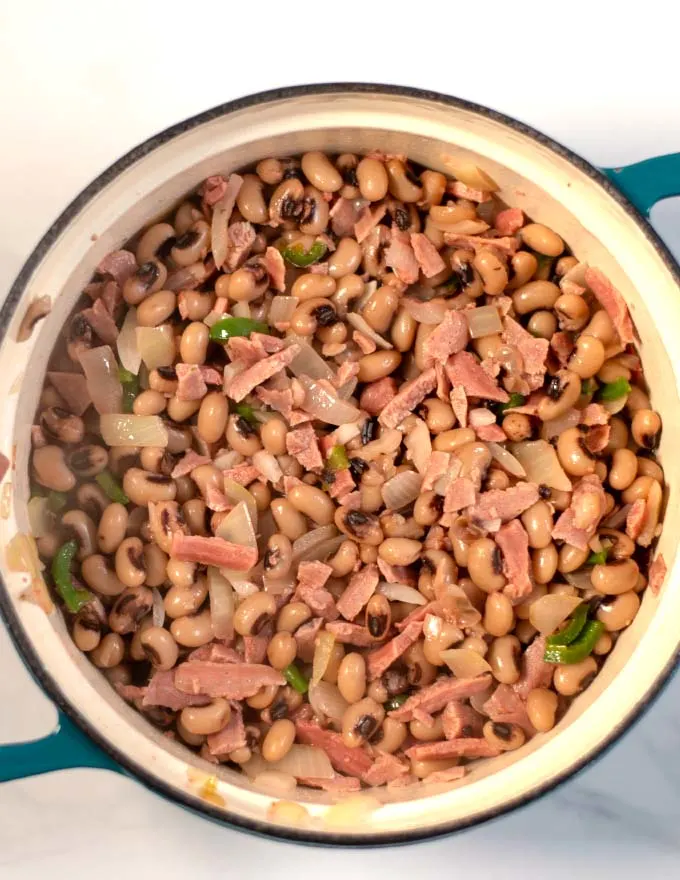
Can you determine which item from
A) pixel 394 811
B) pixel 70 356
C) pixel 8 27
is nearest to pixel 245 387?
pixel 70 356

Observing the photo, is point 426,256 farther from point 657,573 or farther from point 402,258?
point 657,573

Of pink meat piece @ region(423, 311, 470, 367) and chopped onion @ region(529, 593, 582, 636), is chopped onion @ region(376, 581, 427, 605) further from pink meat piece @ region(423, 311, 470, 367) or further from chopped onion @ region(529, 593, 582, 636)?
pink meat piece @ region(423, 311, 470, 367)

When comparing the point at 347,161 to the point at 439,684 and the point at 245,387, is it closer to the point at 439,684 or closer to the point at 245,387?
the point at 245,387

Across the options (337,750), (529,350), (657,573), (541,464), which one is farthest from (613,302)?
(337,750)

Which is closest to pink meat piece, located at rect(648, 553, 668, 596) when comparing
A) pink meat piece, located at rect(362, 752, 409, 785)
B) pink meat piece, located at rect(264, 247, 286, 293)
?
pink meat piece, located at rect(362, 752, 409, 785)

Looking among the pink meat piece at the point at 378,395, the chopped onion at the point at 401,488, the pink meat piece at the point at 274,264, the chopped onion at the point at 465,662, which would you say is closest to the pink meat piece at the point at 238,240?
the pink meat piece at the point at 274,264

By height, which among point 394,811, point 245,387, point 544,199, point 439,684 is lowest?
point 394,811
